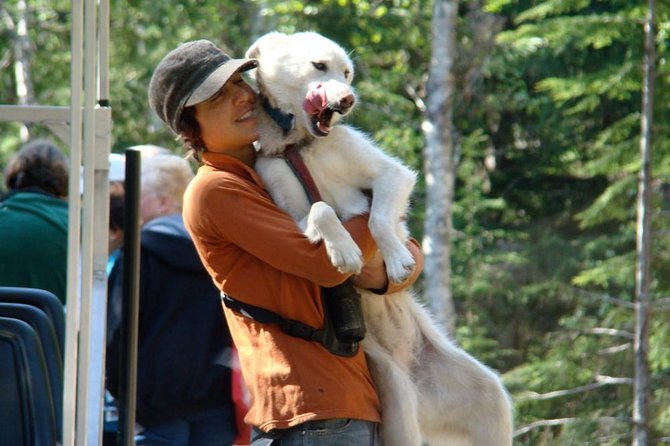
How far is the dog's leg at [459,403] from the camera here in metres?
3.15

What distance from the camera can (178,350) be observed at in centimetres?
365

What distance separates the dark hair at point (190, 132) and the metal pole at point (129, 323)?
176 mm

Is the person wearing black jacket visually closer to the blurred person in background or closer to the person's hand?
the blurred person in background

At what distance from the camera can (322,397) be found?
2559mm

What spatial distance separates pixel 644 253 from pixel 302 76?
7.52 m

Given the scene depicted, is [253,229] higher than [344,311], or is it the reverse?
[253,229]

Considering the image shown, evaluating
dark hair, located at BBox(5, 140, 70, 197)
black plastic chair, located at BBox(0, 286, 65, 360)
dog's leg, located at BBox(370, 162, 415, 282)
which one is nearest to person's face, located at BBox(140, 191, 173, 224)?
dark hair, located at BBox(5, 140, 70, 197)

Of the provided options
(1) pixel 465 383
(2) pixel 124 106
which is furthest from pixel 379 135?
(1) pixel 465 383

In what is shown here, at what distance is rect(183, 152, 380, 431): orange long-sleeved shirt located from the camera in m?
2.54

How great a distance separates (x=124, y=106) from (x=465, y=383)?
A: 48.6 ft

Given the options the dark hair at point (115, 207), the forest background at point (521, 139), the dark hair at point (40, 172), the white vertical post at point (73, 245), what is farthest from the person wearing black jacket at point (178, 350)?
the forest background at point (521, 139)

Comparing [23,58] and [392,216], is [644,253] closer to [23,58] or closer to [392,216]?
[392,216]

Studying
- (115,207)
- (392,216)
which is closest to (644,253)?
(115,207)

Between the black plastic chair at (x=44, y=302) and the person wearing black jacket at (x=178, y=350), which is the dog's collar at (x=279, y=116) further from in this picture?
the person wearing black jacket at (x=178, y=350)
